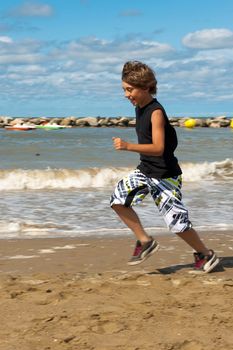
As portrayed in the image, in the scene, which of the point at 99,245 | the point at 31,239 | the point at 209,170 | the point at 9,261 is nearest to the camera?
the point at 9,261

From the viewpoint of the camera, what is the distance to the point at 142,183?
482cm

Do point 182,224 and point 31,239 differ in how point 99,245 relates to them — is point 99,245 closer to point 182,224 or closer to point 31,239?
point 31,239

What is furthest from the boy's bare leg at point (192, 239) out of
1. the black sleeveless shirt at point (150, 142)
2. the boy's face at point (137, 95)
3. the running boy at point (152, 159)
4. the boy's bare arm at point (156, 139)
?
the boy's face at point (137, 95)

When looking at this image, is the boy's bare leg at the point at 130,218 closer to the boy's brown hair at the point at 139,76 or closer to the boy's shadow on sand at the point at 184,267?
the boy's shadow on sand at the point at 184,267

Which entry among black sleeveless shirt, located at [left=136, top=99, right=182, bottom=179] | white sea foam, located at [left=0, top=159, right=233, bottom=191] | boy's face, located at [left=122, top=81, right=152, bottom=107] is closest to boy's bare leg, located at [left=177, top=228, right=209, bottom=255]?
black sleeveless shirt, located at [left=136, top=99, right=182, bottom=179]

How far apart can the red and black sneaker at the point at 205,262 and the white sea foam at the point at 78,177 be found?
24.6ft

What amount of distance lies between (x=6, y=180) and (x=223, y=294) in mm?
9838

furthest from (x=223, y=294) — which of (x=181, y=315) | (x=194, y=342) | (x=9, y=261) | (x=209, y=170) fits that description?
(x=209, y=170)

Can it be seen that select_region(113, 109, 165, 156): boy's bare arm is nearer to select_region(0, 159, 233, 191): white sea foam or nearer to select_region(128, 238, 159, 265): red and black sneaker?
select_region(128, 238, 159, 265): red and black sneaker

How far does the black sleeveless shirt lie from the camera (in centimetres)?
466

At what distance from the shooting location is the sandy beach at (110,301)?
325 cm

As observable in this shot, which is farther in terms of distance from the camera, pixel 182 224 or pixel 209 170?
pixel 209 170

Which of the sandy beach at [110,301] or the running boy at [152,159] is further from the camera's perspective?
the running boy at [152,159]

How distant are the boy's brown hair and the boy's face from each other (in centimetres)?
3
